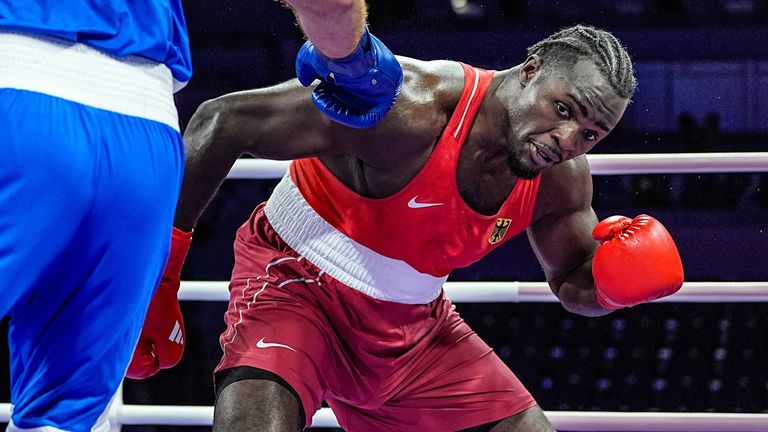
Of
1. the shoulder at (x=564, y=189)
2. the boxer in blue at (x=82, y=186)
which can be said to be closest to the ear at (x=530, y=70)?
the shoulder at (x=564, y=189)

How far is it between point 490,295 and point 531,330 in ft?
7.96

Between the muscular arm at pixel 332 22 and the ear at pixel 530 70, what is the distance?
718mm

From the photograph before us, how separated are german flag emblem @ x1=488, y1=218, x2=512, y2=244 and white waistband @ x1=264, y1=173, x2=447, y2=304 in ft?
0.49

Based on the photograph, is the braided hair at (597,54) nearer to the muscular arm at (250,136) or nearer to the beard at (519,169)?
the beard at (519,169)

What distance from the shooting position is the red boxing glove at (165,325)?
1.68m

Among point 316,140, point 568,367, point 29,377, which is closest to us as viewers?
point 29,377

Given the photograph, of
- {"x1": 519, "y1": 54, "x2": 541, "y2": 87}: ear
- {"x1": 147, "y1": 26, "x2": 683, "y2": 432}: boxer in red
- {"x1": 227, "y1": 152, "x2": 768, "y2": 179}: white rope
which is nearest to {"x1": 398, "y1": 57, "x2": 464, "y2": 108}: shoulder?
{"x1": 147, "y1": 26, "x2": 683, "y2": 432}: boxer in red

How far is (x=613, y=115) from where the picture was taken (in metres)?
1.70

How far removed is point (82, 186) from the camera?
901 mm

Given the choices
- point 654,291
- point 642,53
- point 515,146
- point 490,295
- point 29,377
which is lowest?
point 642,53

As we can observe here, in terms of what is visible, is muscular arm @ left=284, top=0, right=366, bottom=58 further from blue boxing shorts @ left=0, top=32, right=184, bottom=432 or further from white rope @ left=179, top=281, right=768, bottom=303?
white rope @ left=179, top=281, right=768, bottom=303

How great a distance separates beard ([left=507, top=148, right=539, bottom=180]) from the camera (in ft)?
5.72

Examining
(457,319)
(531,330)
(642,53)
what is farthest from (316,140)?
(642,53)

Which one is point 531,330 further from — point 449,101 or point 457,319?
point 449,101
